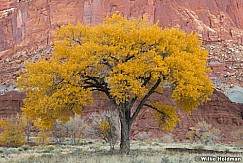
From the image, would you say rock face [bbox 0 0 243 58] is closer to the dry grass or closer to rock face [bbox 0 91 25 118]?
rock face [bbox 0 91 25 118]

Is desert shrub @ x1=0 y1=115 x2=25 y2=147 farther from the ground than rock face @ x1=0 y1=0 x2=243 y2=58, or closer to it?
closer to it

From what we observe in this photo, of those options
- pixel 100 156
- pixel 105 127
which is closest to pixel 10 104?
pixel 105 127

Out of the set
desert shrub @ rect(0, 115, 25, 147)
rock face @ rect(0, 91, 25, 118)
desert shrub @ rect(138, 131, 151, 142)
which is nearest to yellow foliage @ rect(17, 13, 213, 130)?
desert shrub @ rect(0, 115, 25, 147)

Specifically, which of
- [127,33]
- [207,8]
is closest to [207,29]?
[207,8]

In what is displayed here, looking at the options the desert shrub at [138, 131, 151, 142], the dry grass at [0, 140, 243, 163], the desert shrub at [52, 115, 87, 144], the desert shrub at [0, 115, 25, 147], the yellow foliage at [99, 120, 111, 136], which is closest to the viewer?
the dry grass at [0, 140, 243, 163]

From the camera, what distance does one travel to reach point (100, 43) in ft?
68.4

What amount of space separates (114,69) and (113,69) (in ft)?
0.18

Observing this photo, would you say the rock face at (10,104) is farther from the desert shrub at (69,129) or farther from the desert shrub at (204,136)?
the desert shrub at (204,136)

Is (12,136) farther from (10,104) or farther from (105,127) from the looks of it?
(10,104)

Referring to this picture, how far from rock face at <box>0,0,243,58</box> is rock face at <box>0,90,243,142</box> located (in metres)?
24.9

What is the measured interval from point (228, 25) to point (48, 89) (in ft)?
247

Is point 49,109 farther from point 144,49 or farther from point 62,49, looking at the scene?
point 144,49

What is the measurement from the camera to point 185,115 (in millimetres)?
58562

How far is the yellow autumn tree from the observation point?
1977cm
